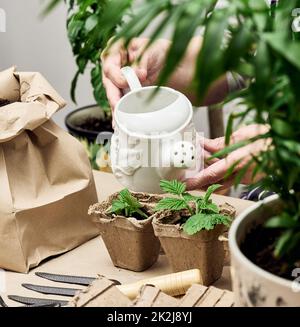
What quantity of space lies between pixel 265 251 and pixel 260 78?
0.26m

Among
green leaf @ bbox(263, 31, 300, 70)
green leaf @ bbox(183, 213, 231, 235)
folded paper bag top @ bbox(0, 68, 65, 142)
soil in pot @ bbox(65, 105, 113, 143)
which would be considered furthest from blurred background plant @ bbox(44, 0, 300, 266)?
soil in pot @ bbox(65, 105, 113, 143)

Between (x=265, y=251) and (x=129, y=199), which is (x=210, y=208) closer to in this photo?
(x=129, y=199)

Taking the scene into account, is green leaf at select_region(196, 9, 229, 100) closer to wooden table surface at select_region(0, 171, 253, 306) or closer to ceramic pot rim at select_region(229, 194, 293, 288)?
ceramic pot rim at select_region(229, 194, 293, 288)

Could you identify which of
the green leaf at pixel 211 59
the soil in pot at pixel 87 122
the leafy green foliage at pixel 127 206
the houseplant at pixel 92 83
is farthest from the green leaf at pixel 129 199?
the soil in pot at pixel 87 122

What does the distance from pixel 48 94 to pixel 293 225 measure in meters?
0.63

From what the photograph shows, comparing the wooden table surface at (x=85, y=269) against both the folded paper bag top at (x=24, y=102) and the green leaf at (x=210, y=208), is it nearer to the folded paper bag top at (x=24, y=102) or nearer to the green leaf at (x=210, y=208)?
the green leaf at (x=210, y=208)

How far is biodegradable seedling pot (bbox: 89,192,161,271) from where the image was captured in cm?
98

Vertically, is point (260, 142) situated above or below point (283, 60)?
below

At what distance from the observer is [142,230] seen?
98cm

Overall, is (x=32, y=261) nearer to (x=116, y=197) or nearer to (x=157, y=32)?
(x=116, y=197)

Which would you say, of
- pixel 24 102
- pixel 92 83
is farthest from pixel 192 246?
pixel 92 83

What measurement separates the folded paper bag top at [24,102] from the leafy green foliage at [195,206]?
9.8 inches

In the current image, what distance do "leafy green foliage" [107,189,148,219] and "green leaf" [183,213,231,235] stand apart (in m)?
0.12
